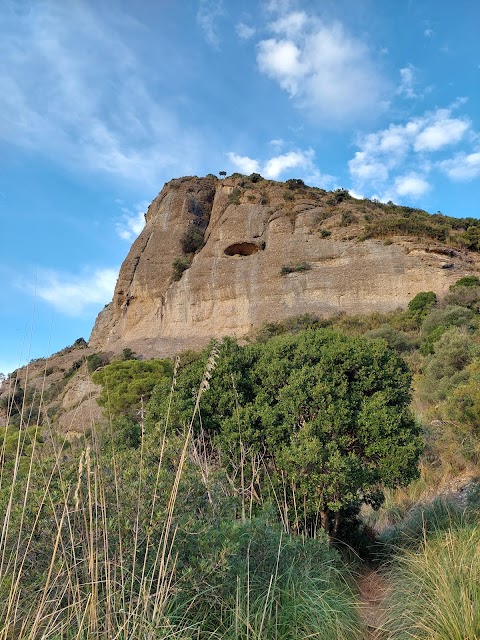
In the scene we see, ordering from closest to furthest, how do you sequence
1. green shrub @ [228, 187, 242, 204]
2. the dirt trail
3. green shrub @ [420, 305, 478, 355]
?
1. the dirt trail
2. green shrub @ [420, 305, 478, 355]
3. green shrub @ [228, 187, 242, 204]

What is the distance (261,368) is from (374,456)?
6.13 ft

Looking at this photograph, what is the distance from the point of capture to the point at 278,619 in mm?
3211

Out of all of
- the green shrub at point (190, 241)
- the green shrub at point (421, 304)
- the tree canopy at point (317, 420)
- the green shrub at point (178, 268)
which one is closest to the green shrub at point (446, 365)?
the tree canopy at point (317, 420)

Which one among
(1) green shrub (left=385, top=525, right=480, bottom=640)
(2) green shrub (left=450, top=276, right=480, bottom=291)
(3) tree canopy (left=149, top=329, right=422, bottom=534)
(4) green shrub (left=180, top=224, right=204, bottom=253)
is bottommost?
(1) green shrub (left=385, top=525, right=480, bottom=640)

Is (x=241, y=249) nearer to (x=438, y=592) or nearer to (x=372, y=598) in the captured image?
(x=372, y=598)

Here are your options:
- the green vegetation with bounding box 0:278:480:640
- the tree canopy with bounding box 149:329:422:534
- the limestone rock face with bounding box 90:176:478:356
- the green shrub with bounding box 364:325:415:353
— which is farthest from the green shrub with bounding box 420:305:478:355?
the tree canopy with bounding box 149:329:422:534

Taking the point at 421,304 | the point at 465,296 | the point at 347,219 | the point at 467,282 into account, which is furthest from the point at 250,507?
the point at 347,219

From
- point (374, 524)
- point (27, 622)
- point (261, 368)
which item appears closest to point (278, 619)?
point (27, 622)

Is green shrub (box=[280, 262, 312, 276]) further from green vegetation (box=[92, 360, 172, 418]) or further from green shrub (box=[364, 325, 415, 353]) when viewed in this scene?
green vegetation (box=[92, 360, 172, 418])

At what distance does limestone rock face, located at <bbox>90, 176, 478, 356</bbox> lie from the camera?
35344 mm

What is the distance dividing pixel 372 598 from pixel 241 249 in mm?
39847

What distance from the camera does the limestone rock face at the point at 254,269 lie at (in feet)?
116

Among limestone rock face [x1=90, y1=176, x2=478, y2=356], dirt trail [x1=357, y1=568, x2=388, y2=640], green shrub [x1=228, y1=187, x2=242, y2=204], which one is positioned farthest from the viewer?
green shrub [x1=228, y1=187, x2=242, y2=204]

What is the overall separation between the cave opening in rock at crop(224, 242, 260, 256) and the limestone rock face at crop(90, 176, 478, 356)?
94 millimetres
